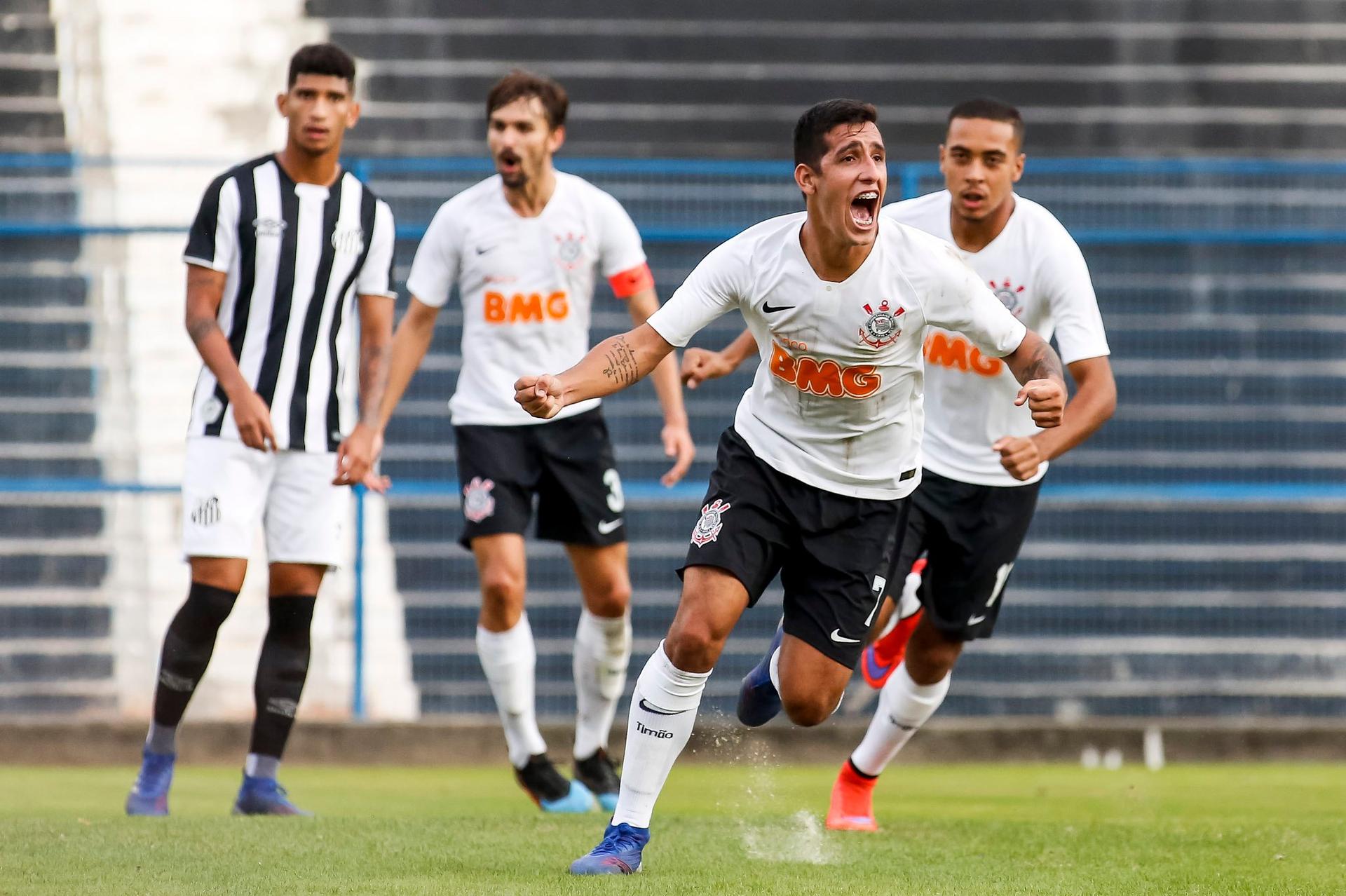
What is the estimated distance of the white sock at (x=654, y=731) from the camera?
14.4 feet

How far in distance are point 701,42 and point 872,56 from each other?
0.96 metres

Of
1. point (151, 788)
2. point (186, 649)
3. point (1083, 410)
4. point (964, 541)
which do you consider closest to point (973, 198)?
point (1083, 410)

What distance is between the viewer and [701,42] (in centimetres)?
1002

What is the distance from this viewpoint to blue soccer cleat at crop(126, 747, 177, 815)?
5749mm

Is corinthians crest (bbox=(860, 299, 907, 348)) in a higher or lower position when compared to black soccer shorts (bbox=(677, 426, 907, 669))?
higher

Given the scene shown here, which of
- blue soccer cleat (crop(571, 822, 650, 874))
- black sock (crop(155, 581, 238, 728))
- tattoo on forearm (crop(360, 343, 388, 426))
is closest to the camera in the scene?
blue soccer cleat (crop(571, 822, 650, 874))

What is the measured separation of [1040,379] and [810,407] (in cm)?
69

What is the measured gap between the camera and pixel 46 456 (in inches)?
354

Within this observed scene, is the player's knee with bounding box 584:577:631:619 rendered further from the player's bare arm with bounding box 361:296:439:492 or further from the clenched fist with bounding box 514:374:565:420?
the clenched fist with bounding box 514:374:565:420

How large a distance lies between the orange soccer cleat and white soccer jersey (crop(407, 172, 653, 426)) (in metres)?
1.58

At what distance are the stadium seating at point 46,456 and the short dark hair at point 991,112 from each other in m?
5.07

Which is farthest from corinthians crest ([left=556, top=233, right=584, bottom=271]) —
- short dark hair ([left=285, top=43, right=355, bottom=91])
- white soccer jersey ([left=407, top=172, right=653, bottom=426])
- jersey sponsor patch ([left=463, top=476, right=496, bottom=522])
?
short dark hair ([left=285, top=43, right=355, bottom=91])

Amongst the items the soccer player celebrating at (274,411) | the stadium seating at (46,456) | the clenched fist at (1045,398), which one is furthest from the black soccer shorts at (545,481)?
the stadium seating at (46,456)

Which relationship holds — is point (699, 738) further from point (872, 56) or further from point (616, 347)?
point (616, 347)
